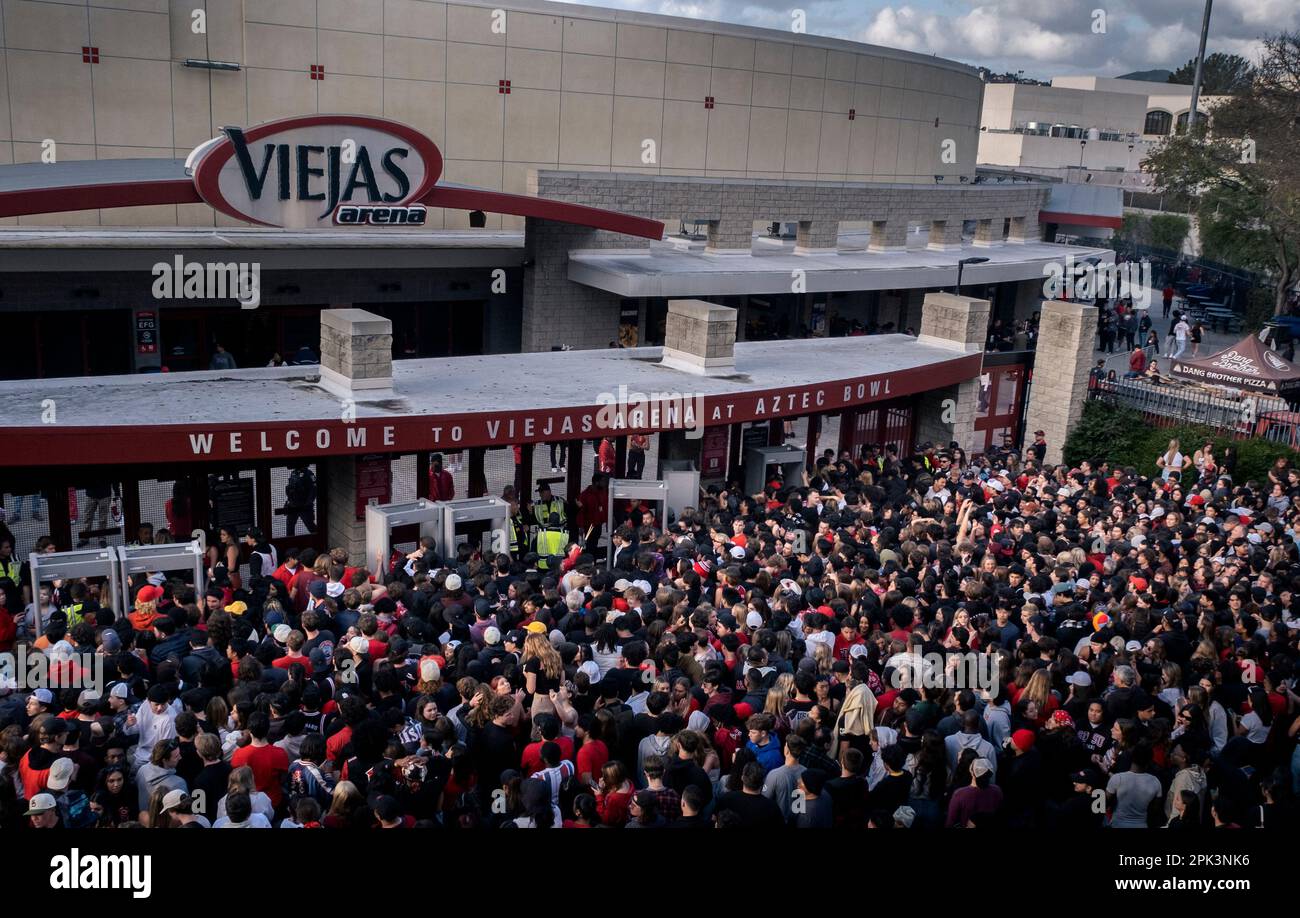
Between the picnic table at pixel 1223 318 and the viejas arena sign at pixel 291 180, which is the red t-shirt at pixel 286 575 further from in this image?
the picnic table at pixel 1223 318

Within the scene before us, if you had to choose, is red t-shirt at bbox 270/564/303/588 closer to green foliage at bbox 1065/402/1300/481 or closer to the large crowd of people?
the large crowd of people

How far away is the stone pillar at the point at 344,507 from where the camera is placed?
1595 centimetres

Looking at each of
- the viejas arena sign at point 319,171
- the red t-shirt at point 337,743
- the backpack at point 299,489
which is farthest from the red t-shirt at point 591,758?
the viejas arena sign at point 319,171

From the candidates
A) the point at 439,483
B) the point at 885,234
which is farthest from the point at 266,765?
the point at 885,234

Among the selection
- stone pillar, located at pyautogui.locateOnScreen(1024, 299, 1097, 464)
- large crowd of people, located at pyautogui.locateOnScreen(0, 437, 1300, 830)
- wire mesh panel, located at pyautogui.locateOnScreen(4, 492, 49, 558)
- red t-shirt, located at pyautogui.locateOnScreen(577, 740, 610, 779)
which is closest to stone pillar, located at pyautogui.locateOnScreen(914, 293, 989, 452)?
stone pillar, located at pyautogui.locateOnScreen(1024, 299, 1097, 464)

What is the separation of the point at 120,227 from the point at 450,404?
13.0 m

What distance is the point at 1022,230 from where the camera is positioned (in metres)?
43.5

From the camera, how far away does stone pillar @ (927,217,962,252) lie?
123 ft

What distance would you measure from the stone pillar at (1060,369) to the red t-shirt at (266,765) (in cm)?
1951

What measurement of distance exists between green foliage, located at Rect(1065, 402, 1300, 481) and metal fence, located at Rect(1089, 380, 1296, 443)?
0.96ft

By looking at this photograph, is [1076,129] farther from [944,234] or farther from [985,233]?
[944,234]

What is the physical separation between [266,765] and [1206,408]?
2128 cm

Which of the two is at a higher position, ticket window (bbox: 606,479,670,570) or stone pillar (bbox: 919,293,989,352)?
stone pillar (bbox: 919,293,989,352)

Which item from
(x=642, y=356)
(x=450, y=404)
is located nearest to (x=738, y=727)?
(x=450, y=404)
